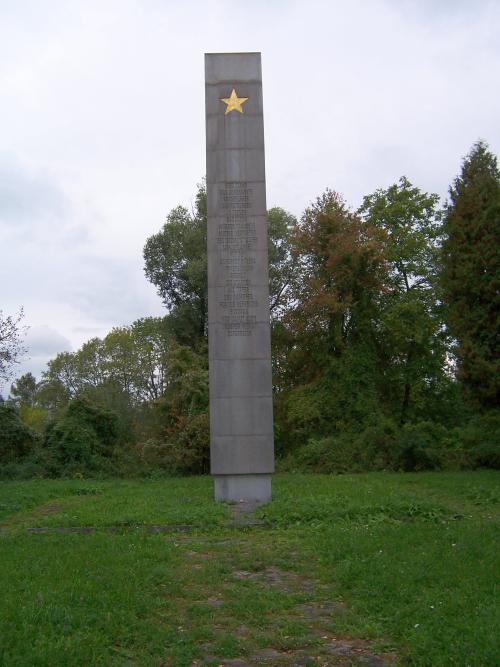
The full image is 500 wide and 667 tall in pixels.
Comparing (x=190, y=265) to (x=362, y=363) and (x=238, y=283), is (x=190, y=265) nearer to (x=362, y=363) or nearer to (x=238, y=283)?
(x=362, y=363)

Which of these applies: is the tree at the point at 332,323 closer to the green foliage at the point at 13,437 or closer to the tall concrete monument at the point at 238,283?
the green foliage at the point at 13,437

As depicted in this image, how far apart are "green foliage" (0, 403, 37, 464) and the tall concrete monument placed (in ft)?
41.7

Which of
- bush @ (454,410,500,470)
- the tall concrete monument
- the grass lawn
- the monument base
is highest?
the tall concrete monument

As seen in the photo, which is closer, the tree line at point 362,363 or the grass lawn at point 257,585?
the grass lawn at point 257,585

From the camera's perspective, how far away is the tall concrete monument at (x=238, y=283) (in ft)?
41.8

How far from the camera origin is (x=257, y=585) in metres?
6.80

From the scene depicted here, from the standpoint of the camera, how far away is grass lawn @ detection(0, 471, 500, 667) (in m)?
4.86

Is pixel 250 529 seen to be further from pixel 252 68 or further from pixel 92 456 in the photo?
pixel 92 456

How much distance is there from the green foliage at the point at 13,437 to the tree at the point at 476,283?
14241 mm

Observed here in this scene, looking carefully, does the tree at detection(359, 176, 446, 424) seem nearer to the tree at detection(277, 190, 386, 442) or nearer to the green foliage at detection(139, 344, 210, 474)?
the tree at detection(277, 190, 386, 442)

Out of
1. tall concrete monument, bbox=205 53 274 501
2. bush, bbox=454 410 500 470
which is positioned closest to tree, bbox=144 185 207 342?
bush, bbox=454 410 500 470

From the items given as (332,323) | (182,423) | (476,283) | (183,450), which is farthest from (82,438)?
(476,283)

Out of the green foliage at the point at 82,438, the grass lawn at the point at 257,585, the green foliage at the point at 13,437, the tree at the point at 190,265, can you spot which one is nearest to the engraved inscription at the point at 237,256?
the grass lawn at the point at 257,585

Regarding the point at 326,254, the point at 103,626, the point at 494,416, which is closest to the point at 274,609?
the point at 103,626
